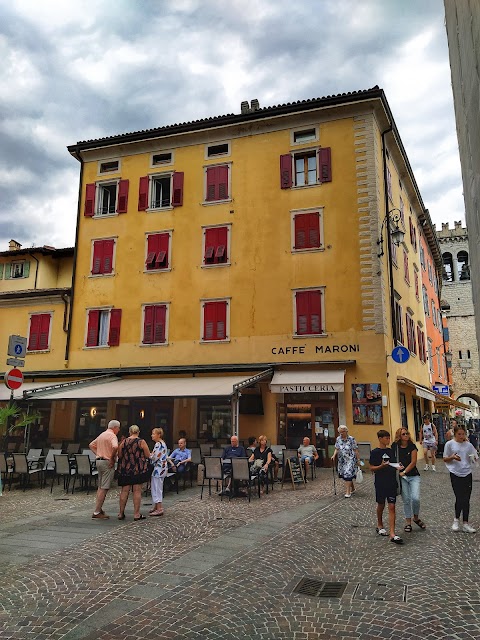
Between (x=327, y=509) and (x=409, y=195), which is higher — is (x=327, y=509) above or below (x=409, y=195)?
below

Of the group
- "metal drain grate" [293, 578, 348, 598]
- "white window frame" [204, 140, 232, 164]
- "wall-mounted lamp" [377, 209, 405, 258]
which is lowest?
"metal drain grate" [293, 578, 348, 598]

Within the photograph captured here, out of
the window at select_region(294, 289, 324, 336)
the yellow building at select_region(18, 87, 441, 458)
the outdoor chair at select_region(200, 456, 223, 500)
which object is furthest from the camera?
the window at select_region(294, 289, 324, 336)

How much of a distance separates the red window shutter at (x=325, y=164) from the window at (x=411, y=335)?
24.3 ft

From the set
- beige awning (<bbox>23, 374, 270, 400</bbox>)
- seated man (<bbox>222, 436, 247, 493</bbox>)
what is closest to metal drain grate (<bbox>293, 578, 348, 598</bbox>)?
seated man (<bbox>222, 436, 247, 493</bbox>)

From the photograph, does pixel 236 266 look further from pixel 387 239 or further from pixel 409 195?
pixel 409 195

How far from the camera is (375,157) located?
63.6 feet

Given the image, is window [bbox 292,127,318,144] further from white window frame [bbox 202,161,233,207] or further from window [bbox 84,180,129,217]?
window [bbox 84,180,129,217]

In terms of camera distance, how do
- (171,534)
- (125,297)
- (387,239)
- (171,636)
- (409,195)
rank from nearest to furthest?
1. (171,636)
2. (171,534)
3. (387,239)
4. (125,297)
5. (409,195)

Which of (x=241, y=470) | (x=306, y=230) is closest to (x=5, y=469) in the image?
(x=241, y=470)

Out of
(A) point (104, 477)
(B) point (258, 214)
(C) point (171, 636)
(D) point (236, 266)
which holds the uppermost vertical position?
(B) point (258, 214)

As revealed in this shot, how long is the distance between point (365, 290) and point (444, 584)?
45.3ft

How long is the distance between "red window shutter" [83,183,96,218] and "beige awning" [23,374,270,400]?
324 inches

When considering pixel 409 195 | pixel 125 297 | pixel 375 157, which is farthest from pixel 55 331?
pixel 409 195

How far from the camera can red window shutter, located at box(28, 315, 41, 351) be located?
22.5 metres
